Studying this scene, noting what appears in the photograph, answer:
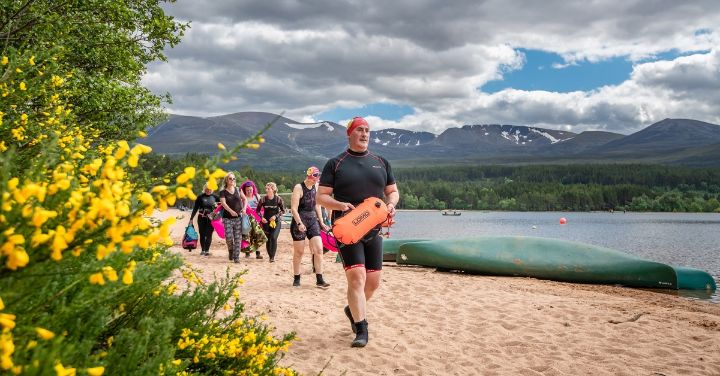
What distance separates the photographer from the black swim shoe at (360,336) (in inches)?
231

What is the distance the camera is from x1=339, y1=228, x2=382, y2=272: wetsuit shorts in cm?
566

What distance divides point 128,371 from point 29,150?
7.40 feet

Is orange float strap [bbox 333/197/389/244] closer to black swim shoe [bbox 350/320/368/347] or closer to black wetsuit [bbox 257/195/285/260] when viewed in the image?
black swim shoe [bbox 350/320/368/347]

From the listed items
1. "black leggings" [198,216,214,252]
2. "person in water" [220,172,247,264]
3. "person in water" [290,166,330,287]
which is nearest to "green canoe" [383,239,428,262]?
"person in water" [220,172,247,264]

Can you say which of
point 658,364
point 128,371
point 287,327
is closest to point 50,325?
point 128,371

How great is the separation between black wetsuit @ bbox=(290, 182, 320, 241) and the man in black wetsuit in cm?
352

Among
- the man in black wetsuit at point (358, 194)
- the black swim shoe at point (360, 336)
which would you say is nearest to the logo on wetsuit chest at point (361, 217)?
the man in black wetsuit at point (358, 194)

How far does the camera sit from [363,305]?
5824 millimetres

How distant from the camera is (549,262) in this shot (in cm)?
1461

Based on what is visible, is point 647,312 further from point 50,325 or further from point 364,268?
point 50,325

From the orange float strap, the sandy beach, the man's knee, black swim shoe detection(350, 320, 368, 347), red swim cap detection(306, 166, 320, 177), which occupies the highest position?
red swim cap detection(306, 166, 320, 177)

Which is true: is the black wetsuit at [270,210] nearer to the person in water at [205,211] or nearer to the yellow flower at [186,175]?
the person in water at [205,211]

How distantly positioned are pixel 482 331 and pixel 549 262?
8646mm

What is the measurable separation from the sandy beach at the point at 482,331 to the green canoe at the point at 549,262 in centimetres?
300
